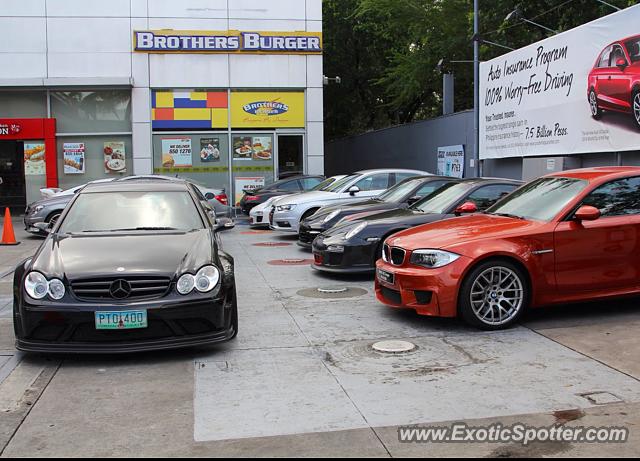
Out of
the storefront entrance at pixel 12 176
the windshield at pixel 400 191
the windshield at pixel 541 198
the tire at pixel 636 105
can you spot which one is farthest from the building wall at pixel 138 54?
the windshield at pixel 541 198

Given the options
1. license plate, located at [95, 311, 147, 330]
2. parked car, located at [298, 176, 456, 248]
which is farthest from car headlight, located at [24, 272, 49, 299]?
parked car, located at [298, 176, 456, 248]

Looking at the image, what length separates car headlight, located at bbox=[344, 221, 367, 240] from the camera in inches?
360

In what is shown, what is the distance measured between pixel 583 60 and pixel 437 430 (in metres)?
11.5

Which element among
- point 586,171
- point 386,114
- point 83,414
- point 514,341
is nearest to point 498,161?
point 586,171

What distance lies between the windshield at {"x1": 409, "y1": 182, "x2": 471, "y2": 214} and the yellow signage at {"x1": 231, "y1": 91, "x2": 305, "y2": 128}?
1340 cm

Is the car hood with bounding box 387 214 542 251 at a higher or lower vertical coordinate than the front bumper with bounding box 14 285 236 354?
higher

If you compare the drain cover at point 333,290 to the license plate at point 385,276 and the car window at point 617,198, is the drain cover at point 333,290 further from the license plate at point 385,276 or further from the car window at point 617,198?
the car window at point 617,198

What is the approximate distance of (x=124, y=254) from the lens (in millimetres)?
5746

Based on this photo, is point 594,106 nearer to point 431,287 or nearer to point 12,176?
point 431,287

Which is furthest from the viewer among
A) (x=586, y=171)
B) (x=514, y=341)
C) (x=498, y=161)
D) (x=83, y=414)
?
(x=498, y=161)

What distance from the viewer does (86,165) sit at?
72.0 feet

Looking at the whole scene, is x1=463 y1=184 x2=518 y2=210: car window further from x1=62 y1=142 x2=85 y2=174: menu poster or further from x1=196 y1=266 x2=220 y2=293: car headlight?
x1=62 y1=142 x2=85 y2=174: menu poster

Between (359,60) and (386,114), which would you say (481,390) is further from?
(386,114)

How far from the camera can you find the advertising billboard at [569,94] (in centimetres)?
1212
